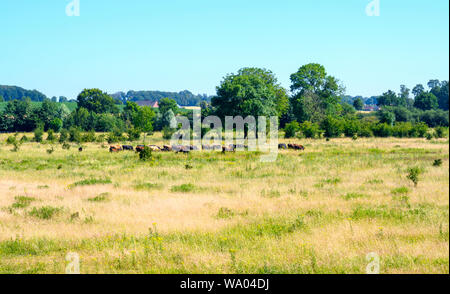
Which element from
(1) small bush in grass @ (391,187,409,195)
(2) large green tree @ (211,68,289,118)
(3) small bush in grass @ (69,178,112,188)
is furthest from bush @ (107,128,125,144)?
(1) small bush in grass @ (391,187,409,195)

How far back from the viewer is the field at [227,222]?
27.9 feet

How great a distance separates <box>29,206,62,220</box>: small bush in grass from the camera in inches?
527

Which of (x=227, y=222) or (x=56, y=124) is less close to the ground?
(x=56, y=124)

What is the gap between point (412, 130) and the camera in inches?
2285

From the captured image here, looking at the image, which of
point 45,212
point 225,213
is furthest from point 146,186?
point 225,213

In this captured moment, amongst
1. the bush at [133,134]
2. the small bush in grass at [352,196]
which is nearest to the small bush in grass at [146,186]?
the small bush in grass at [352,196]

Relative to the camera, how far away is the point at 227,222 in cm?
1209

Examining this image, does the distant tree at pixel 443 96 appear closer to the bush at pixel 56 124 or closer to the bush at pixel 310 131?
the bush at pixel 310 131

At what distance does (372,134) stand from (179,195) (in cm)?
5168

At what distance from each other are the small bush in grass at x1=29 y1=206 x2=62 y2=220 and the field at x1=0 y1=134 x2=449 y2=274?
35 mm

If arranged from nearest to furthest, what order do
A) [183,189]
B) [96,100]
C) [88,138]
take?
[183,189]
[88,138]
[96,100]

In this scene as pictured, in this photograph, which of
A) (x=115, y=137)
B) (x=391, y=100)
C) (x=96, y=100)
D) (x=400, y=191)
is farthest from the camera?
(x=391, y=100)

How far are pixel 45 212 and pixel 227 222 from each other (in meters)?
6.49

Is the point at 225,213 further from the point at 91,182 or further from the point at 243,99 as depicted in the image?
the point at 243,99
